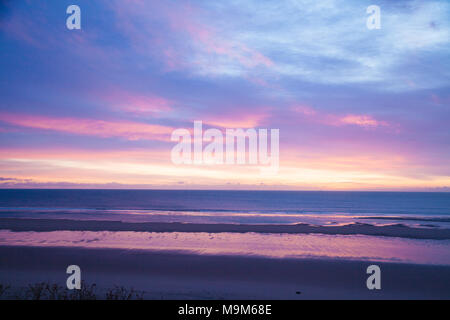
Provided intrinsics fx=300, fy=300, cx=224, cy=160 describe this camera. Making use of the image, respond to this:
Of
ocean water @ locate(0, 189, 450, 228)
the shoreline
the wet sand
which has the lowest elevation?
ocean water @ locate(0, 189, 450, 228)

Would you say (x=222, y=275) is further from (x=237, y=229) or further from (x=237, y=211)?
(x=237, y=211)

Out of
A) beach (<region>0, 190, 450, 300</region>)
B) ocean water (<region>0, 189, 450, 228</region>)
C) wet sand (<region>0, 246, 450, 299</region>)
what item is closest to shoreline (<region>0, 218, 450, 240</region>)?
beach (<region>0, 190, 450, 300</region>)

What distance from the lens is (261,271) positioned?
474 inches

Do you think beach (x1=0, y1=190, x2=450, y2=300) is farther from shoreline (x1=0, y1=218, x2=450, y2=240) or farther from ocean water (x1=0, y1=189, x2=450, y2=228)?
ocean water (x1=0, y1=189, x2=450, y2=228)

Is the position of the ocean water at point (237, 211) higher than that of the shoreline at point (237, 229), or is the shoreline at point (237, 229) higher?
the shoreline at point (237, 229)

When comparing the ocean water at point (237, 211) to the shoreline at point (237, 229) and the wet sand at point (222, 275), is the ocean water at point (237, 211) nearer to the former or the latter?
the shoreline at point (237, 229)

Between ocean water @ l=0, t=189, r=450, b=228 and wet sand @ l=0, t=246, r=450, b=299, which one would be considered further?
ocean water @ l=0, t=189, r=450, b=228

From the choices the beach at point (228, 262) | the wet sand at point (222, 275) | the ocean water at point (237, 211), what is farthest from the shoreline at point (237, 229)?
the wet sand at point (222, 275)

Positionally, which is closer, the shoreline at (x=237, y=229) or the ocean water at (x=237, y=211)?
the shoreline at (x=237, y=229)

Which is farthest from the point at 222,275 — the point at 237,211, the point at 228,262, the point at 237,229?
the point at 237,211

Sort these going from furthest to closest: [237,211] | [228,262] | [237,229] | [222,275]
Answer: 1. [237,211]
2. [237,229]
3. [228,262]
4. [222,275]

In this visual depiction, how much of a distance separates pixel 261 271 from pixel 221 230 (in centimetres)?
1069
